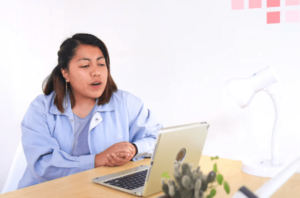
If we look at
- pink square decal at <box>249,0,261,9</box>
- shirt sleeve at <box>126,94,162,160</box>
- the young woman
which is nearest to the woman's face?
the young woman

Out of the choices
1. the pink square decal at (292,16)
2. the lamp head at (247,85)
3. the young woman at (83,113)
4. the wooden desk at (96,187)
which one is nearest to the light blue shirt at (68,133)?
the young woman at (83,113)

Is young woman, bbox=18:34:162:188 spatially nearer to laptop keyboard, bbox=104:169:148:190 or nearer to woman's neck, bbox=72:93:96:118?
woman's neck, bbox=72:93:96:118

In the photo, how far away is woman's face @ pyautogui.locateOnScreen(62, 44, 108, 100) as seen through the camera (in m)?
1.81

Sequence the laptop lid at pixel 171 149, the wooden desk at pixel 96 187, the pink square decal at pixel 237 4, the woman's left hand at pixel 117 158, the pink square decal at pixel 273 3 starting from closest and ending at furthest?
the laptop lid at pixel 171 149
the wooden desk at pixel 96 187
the woman's left hand at pixel 117 158
the pink square decal at pixel 273 3
the pink square decal at pixel 237 4

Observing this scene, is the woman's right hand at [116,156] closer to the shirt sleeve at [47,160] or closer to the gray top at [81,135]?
the shirt sleeve at [47,160]

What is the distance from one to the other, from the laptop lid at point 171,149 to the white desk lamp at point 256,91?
156 millimetres

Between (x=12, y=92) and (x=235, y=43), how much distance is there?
181 cm

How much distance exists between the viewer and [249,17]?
2059mm

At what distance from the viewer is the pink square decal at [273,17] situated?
195cm

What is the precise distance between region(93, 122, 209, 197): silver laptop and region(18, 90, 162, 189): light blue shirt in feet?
1.34

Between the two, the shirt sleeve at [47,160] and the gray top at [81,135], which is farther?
the gray top at [81,135]

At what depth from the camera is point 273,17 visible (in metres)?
1.97

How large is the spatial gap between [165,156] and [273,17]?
4.69ft

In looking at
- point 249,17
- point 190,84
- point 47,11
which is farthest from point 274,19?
point 47,11
